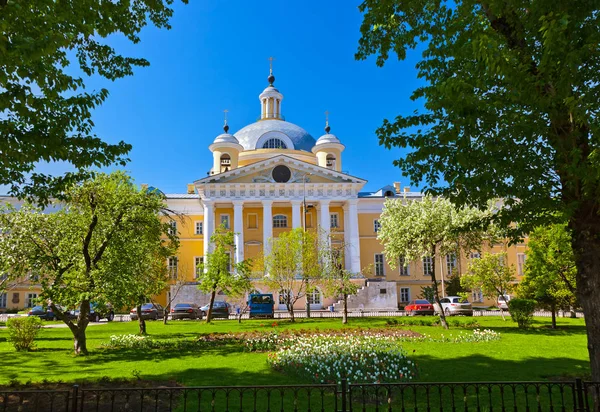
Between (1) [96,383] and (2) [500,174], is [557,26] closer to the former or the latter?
(2) [500,174]

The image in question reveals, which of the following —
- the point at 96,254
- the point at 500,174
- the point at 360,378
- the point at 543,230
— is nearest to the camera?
the point at 500,174

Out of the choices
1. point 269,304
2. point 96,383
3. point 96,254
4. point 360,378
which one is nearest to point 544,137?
point 360,378

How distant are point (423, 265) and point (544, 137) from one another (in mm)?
41818

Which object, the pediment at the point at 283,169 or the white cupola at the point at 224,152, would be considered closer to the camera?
the pediment at the point at 283,169

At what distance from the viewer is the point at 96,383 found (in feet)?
30.7

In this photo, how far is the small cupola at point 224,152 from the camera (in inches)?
2028

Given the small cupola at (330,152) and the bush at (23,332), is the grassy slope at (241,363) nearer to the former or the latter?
the bush at (23,332)

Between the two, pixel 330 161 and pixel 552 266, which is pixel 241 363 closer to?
pixel 552 266

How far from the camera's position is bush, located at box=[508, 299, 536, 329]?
21.7 metres

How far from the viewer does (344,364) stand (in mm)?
9609

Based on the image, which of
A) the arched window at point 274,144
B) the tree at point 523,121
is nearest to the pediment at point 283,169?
the arched window at point 274,144

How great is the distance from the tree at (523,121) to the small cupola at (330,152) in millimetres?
43310

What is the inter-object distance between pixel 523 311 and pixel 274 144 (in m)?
36.9

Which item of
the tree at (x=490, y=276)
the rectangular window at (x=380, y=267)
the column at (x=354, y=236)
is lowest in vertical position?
the tree at (x=490, y=276)
